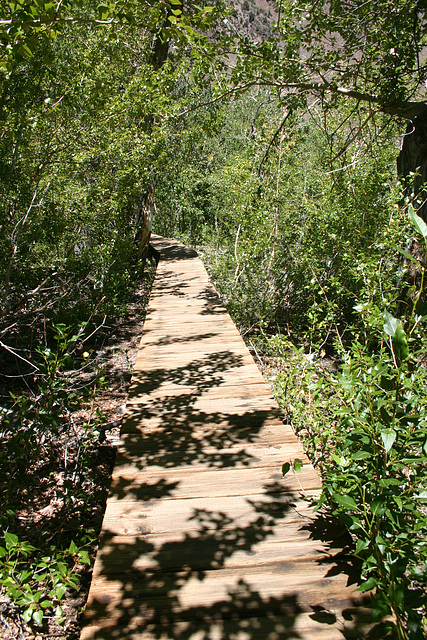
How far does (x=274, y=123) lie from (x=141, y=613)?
8292 mm

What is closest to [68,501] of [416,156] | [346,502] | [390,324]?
[346,502]

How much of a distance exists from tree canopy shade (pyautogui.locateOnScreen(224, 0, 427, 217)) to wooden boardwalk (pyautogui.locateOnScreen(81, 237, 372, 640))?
150 inches

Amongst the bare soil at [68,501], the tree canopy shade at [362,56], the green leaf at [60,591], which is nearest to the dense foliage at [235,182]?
the tree canopy shade at [362,56]

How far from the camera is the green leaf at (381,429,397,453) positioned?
1635 mm

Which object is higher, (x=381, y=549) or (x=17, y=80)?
(x=17, y=80)

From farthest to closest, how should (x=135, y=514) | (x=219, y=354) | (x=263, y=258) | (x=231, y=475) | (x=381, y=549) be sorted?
(x=263, y=258) < (x=219, y=354) < (x=231, y=475) < (x=135, y=514) < (x=381, y=549)

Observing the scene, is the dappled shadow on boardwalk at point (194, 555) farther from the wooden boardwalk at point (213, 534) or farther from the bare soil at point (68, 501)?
the bare soil at point (68, 501)

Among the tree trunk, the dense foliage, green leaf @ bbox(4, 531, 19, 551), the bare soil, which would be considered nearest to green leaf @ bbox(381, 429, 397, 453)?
the dense foliage

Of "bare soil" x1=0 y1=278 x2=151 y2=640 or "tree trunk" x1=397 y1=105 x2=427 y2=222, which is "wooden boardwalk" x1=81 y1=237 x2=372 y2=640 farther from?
"tree trunk" x1=397 y1=105 x2=427 y2=222

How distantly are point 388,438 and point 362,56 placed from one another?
6274mm

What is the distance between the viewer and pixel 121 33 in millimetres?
8211

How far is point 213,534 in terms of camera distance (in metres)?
2.39

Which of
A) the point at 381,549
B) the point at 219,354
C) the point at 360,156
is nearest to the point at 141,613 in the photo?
the point at 381,549

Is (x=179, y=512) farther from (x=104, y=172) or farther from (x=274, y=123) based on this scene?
(x=274, y=123)
